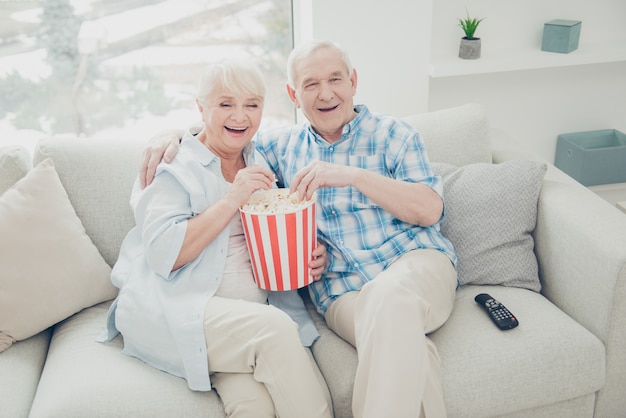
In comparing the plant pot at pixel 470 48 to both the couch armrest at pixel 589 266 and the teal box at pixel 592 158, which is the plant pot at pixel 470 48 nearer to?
the teal box at pixel 592 158

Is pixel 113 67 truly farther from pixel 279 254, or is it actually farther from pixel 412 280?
pixel 412 280

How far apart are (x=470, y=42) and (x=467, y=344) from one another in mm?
1455

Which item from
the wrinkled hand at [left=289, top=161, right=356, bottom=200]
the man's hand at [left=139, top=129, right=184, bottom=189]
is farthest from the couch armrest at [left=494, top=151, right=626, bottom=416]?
the man's hand at [left=139, top=129, right=184, bottom=189]

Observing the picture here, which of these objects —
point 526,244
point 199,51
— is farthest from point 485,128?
point 199,51

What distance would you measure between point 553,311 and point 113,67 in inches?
75.4

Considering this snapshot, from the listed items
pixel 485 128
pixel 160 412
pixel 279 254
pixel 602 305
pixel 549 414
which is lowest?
pixel 549 414

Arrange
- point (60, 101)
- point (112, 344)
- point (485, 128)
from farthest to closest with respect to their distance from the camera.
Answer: point (60, 101) < point (485, 128) < point (112, 344)

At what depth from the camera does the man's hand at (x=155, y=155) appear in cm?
174

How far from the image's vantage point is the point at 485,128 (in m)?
2.26

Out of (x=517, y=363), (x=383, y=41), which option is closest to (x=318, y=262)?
A: (x=517, y=363)

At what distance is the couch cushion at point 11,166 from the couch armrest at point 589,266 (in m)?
1.59

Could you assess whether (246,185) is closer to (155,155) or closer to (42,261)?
(155,155)

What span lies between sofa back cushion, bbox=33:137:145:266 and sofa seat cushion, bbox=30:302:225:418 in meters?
0.37

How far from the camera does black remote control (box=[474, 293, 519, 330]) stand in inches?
67.7
